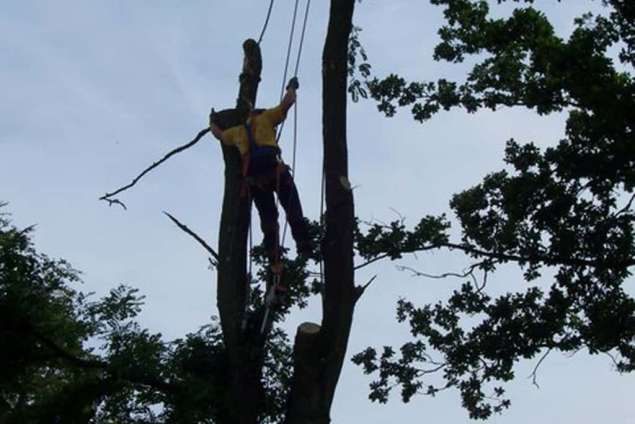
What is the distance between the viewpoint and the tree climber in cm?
739

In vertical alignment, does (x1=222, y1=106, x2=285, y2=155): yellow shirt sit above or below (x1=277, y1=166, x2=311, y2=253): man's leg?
above

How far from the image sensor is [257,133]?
24.5 feet

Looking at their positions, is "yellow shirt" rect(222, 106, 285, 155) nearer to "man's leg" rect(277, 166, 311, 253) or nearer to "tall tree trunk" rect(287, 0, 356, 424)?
"man's leg" rect(277, 166, 311, 253)

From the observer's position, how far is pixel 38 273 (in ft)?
25.2

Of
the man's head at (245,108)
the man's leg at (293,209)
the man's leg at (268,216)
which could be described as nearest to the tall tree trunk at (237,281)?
the man's head at (245,108)

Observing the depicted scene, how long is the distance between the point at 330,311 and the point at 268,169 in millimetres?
1883

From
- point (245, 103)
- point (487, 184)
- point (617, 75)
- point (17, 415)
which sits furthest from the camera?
point (487, 184)

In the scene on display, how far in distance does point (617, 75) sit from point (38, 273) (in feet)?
18.7

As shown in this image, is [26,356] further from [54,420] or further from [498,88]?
[498,88]

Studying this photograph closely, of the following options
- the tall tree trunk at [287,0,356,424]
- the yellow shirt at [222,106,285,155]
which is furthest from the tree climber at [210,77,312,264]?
the tall tree trunk at [287,0,356,424]

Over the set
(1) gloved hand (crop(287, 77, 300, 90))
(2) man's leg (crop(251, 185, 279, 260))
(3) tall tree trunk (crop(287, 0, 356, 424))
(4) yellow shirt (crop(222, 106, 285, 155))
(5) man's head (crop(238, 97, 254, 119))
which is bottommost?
(3) tall tree trunk (crop(287, 0, 356, 424))

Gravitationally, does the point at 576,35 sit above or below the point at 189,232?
above

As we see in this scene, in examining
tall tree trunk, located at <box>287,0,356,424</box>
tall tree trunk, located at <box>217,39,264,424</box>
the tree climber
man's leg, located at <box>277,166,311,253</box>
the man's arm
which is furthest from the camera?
man's leg, located at <box>277,166,311,253</box>

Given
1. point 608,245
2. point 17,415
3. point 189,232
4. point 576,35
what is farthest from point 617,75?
point 17,415
